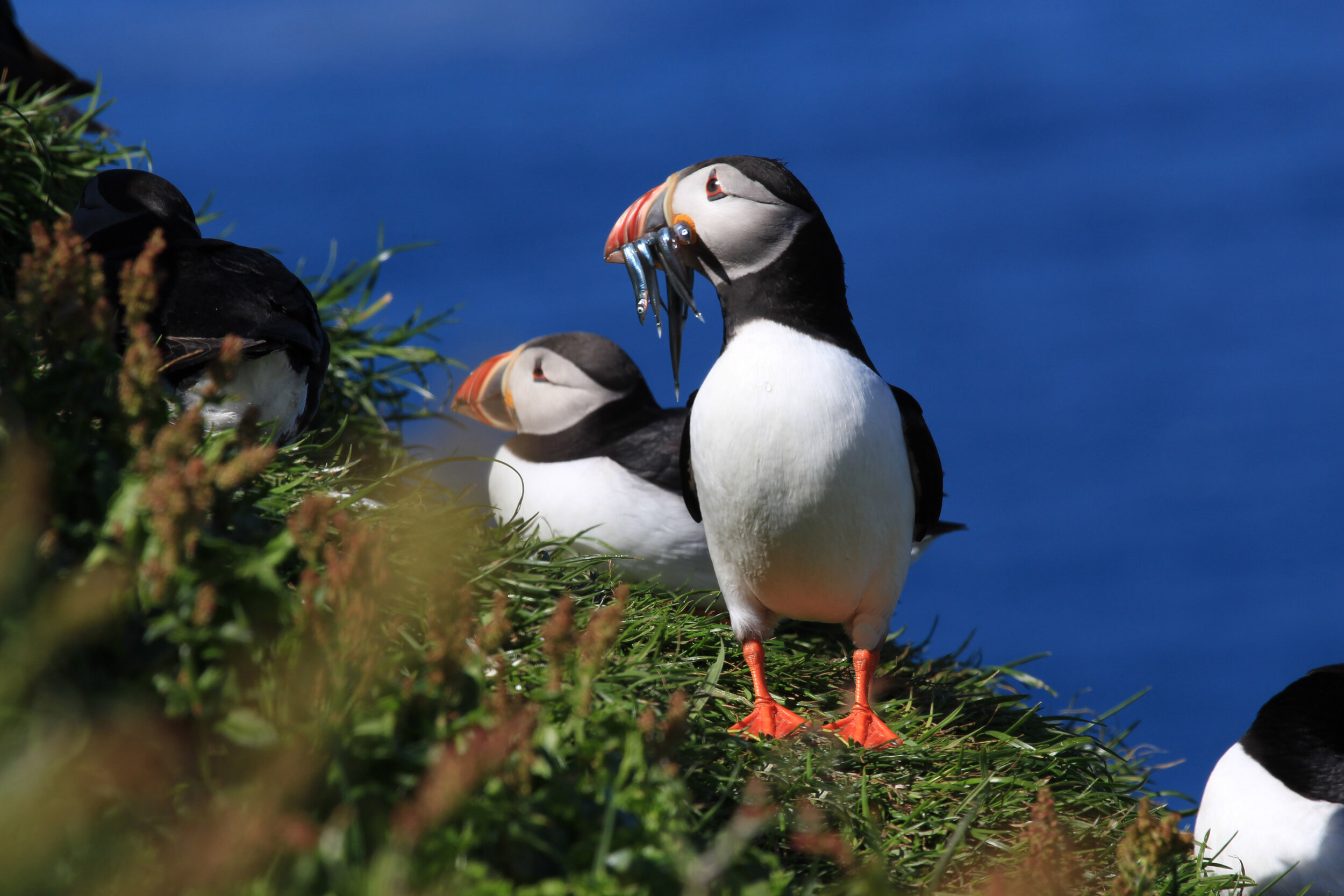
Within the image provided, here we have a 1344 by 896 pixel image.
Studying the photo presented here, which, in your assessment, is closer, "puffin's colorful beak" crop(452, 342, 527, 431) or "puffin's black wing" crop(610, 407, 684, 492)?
"puffin's black wing" crop(610, 407, 684, 492)

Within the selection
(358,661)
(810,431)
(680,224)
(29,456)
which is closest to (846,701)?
(810,431)

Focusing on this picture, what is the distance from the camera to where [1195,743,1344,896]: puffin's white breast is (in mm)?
3229

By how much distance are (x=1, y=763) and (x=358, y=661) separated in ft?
1.74

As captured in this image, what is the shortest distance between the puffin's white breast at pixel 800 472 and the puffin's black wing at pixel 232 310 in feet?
4.01

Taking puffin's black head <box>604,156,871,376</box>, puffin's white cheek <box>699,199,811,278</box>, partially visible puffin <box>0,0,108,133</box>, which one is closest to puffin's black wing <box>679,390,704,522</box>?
puffin's black head <box>604,156,871,376</box>

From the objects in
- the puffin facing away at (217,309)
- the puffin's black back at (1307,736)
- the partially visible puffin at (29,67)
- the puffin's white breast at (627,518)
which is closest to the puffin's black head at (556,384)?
the puffin's white breast at (627,518)

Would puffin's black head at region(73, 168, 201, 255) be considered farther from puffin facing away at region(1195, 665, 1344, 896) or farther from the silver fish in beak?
puffin facing away at region(1195, 665, 1344, 896)

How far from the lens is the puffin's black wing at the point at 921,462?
3471 mm

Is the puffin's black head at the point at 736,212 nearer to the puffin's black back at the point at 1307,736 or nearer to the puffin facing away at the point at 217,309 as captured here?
the puffin facing away at the point at 217,309

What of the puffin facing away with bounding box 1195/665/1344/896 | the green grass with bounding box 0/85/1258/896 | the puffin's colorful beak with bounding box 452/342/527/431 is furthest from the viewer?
the puffin's colorful beak with bounding box 452/342/527/431

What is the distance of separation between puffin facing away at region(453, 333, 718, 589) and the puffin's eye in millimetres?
1421

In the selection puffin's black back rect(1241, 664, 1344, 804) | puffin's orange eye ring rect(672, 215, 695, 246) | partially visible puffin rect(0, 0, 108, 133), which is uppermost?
partially visible puffin rect(0, 0, 108, 133)

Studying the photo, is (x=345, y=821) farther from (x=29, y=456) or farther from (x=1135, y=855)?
(x=1135, y=855)

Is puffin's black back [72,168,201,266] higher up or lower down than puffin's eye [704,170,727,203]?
lower down
